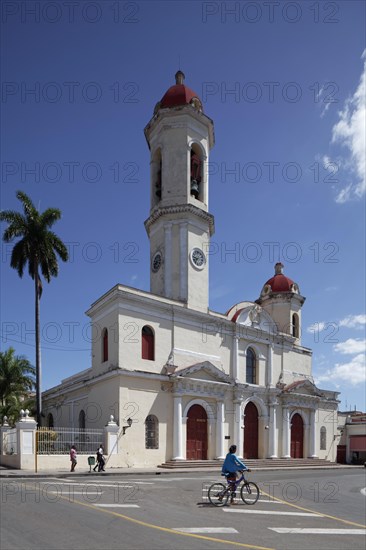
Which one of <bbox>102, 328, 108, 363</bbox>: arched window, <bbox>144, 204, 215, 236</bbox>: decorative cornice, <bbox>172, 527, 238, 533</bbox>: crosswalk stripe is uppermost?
<bbox>144, 204, 215, 236</bbox>: decorative cornice

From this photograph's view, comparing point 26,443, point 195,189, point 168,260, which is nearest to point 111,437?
point 26,443

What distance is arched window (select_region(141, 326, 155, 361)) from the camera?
2930cm

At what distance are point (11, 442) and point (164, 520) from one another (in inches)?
677

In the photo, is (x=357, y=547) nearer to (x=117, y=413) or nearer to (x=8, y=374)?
(x=117, y=413)

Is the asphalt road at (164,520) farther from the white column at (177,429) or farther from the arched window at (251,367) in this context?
the arched window at (251,367)

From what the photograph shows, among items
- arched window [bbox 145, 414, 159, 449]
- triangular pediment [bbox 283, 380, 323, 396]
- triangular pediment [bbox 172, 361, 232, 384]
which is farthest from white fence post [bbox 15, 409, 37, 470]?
triangular pediment [bbox 283, 380, 323, 396]

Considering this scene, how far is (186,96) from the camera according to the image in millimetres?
35406

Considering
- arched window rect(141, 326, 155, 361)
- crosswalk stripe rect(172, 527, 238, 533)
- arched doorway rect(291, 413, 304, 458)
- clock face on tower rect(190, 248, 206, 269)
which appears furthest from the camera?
arched doorway rect(291, 413, 304, 458)

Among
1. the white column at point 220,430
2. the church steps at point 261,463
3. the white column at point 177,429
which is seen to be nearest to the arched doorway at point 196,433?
the white column at point 220,430

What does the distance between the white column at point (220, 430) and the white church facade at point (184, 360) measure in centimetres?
7

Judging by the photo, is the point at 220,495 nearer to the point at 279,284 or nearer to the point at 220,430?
the point at 220,430

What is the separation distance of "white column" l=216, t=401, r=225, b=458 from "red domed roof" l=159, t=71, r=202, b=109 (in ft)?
67.3

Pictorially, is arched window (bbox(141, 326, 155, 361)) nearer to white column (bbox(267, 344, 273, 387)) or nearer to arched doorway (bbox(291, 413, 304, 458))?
white column (bbox(267, 344, 273, 387))

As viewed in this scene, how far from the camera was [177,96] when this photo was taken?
35469mm
